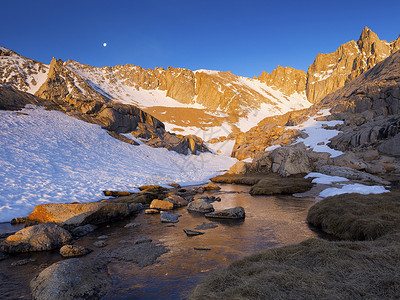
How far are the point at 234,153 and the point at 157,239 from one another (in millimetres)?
69382

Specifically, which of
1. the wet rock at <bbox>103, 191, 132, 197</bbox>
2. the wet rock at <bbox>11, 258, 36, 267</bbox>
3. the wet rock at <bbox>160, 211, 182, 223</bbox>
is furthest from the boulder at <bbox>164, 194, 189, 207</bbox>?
the wet rock at <bbox>11, 258, 36, 267</bbox>

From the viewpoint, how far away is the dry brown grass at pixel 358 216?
9086 millimetres

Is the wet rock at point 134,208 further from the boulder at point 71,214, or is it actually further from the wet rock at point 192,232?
the wet rock at point 192,232

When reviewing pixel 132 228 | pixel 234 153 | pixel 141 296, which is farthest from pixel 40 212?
pixel 234 153

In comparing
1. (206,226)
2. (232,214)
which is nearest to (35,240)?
(206,226)

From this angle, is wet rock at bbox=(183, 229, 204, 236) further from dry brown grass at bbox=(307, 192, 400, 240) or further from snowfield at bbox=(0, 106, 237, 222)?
snowfield at bbox=(0, 106, 237, 222)

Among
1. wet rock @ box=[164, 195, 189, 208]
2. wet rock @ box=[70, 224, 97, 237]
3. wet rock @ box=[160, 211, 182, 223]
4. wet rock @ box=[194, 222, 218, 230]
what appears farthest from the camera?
wet rock @ box=[164, 195, 189, 208]

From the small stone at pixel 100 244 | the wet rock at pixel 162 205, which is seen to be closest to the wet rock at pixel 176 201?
the wet rock at pixel 162 205

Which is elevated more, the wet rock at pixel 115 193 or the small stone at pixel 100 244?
the small stone at pixel 100 244

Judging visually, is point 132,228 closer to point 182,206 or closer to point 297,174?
point 182,206

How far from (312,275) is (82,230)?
11.9 metres

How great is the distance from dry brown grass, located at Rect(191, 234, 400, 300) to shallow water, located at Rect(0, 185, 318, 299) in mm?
2128

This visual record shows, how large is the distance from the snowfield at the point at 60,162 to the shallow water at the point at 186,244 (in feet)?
27.2

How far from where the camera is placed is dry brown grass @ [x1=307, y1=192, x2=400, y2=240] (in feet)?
29.8
